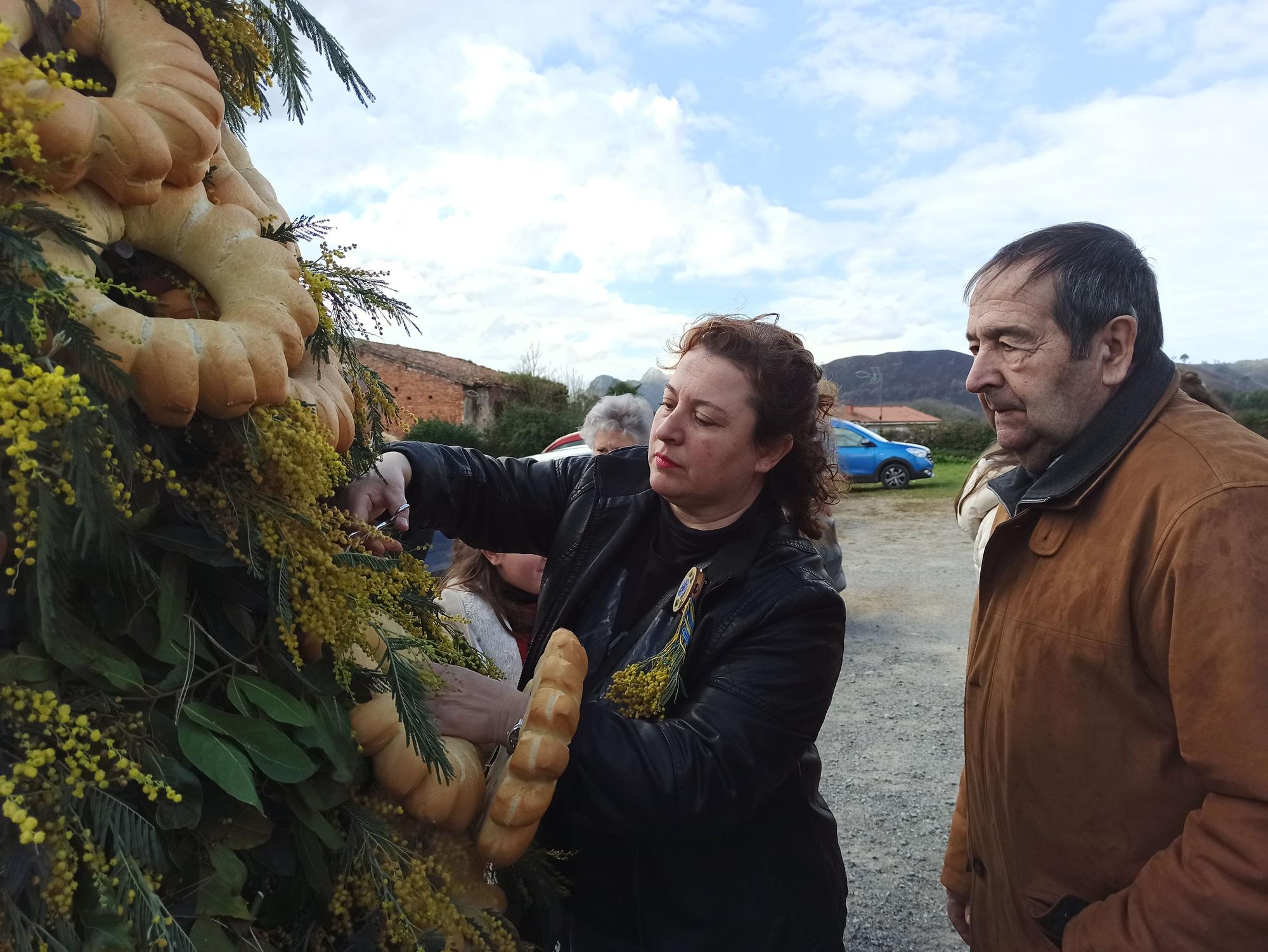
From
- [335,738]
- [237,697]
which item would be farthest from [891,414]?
[237,697]

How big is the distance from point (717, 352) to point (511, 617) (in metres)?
1.60

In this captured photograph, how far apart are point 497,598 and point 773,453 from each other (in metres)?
1.50

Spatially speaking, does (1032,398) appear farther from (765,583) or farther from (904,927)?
(904,927)

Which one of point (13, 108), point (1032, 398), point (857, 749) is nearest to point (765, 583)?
point (1032, 398)

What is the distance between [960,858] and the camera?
238 cm

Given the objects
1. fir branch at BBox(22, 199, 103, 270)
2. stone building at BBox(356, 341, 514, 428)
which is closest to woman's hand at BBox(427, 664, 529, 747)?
fir branch at BBox(22, 199, 103, 270)

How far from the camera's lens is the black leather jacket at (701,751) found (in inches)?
64.9

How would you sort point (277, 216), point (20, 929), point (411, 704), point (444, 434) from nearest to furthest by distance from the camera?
point (20, 929) → point (411, 704) → point (277, 216) → point (444, 434)

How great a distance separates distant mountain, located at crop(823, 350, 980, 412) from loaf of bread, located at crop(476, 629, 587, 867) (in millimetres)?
59039

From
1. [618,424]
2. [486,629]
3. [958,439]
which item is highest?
[618,424]

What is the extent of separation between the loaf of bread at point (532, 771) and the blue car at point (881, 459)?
61.8 ft

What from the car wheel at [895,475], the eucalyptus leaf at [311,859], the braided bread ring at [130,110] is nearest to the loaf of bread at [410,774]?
the eucalyptus leaf at [311,859]

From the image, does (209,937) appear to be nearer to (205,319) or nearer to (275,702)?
(275,702)

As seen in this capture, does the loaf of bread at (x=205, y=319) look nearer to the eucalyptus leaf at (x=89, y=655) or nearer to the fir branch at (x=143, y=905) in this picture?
the eucalyptus leaf at (x=89, y=655)
